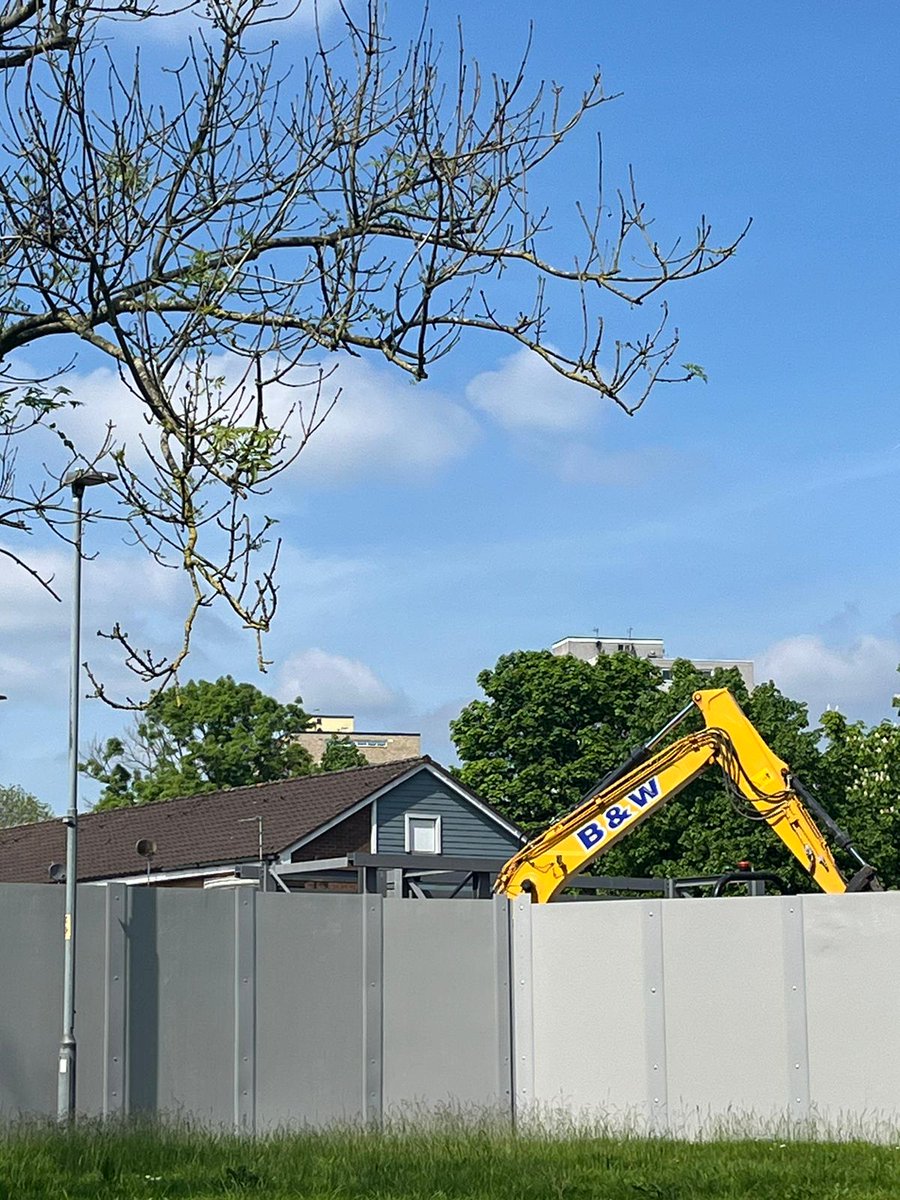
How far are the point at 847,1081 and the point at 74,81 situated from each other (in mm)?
11214

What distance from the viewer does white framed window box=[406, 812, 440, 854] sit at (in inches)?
1613

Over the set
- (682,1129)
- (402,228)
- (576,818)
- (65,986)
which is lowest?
(682,1129)

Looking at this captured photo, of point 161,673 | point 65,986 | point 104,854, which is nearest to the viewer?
point 161,673

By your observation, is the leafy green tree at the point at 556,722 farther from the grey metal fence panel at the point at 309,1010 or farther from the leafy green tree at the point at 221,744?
the grey metal fence panel at the point at 309,1010

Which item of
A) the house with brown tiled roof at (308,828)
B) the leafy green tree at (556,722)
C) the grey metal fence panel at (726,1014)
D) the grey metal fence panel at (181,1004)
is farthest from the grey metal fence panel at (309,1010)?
the leafy green tree at (556,722)

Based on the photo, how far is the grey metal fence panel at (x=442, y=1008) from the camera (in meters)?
17.0

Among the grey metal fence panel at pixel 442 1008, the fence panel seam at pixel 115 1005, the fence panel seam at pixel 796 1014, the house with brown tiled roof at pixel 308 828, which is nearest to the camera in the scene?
the fence panel seam at pixel 115 1005

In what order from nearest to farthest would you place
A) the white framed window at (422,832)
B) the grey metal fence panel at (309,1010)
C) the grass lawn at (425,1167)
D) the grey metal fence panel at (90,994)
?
the grass lawn at (425,1167), the grey metal fence panel at (90,994), the grey metal fence panel at (309,1010), the white framed window at (422,832)

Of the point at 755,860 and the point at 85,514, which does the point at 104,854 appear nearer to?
the point at 755,860

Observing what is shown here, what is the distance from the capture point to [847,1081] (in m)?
15.5

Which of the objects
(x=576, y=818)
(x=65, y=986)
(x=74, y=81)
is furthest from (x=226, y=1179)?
(x=576, y=818)

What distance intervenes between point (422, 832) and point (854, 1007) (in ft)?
85.8

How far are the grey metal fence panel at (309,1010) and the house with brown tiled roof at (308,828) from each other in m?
21.1

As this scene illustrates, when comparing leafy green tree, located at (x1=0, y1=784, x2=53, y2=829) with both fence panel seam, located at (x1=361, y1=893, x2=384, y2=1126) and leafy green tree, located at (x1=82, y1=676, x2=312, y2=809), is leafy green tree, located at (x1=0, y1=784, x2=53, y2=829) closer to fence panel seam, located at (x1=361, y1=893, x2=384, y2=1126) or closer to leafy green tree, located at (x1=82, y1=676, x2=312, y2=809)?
leafy green tree, located at (x1=82, y1=676, x2=312, y2=809)
